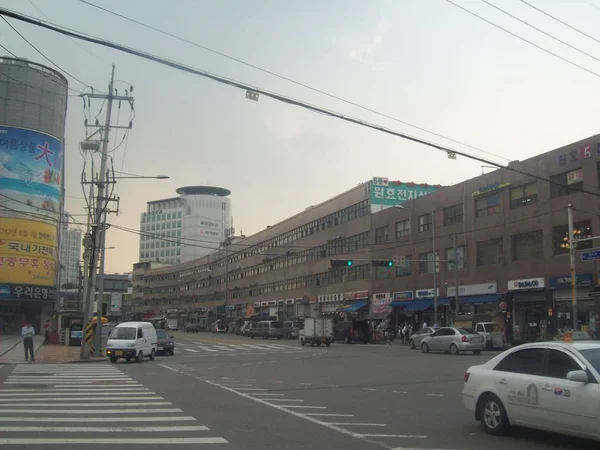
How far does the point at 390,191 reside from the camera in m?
66.9

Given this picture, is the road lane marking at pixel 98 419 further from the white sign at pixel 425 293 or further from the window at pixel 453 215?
the white sign at pixel 425 293

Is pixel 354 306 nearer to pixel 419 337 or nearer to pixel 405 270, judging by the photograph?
pixel 405 270

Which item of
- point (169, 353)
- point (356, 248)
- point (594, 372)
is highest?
point (356, 248)

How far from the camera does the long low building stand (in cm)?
3931

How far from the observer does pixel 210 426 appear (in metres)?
10.1

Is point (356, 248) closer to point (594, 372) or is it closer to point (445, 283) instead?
point (445, 283)

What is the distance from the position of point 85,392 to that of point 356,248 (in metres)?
54.0

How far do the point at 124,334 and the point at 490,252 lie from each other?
29.8 m

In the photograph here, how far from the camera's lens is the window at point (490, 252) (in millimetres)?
45625

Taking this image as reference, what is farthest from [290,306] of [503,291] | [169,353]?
[169,353]

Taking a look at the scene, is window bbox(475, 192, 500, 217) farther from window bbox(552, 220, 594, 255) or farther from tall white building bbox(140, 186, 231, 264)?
tall white building bbox(140, 186, 231, 264)

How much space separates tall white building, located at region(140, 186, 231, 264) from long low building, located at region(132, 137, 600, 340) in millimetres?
79136

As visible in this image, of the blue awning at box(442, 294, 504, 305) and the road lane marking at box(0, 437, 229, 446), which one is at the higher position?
the blue awning at box(442, 294, 504, 305)

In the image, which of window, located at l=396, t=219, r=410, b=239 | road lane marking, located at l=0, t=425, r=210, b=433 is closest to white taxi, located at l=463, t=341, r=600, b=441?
road lane marking, located at l=0, t=425, r=210, b=433
